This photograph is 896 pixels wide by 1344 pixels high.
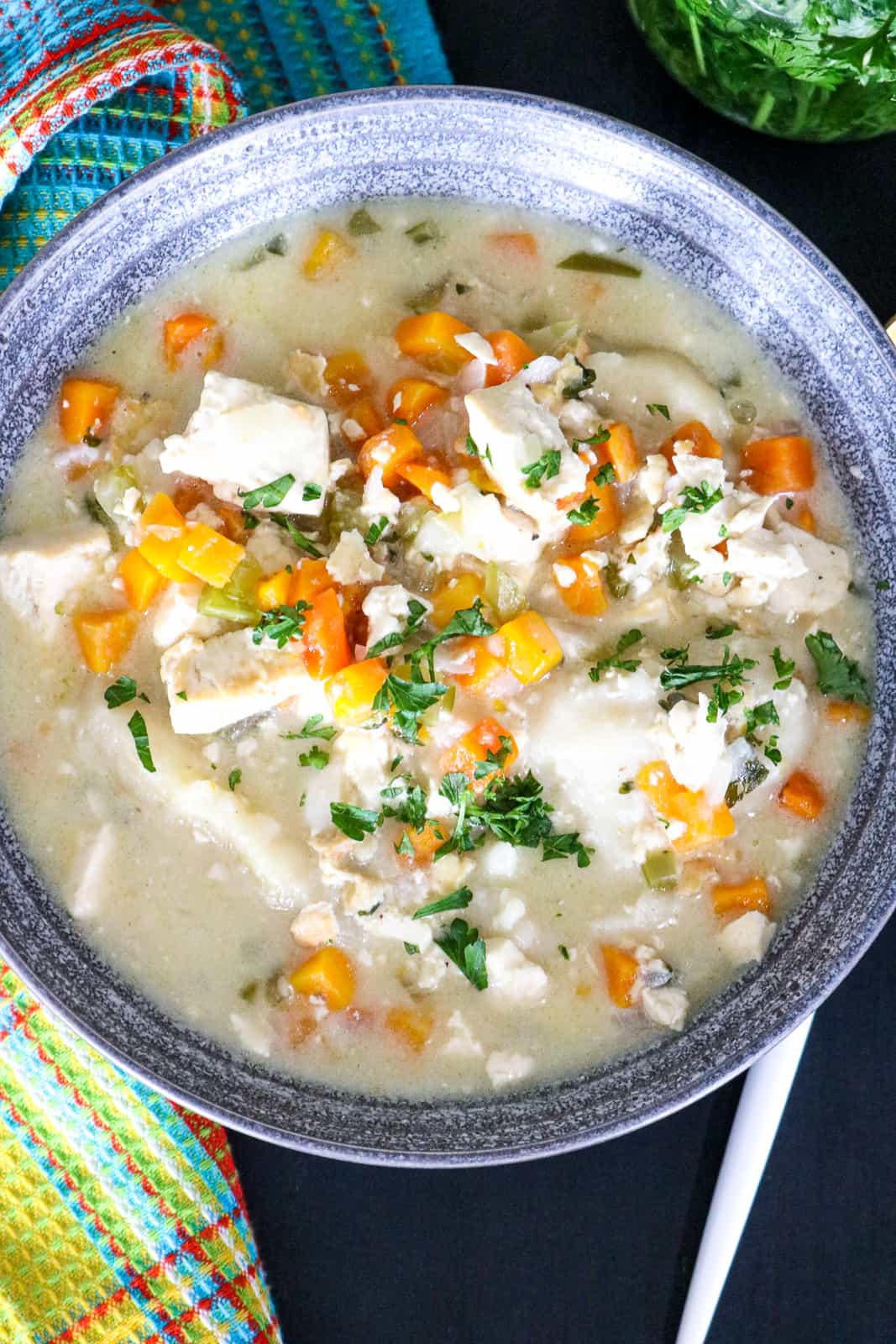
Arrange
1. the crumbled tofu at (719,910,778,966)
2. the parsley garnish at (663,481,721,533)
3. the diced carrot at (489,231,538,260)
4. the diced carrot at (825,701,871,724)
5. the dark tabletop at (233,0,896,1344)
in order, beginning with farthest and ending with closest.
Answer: the dark tabletop at (233,0,896,1344)
the diced carrot at (489,231,538,260)
the diced carrot at (825,701,871,724)
the crumbled tofu at (719,910,778,966)
the parsley garnish at (663,481,721,533)

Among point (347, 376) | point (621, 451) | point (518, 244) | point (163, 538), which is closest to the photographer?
point (163, 538)

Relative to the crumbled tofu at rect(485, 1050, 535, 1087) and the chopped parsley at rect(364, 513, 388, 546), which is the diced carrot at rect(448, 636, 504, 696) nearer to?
the chopped parsley at rect(364, 513, 388, 546)

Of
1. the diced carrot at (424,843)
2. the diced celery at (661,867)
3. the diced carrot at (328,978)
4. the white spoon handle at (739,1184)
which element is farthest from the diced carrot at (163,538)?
the white spoon handle at (739,1184)

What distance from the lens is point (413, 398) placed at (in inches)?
130

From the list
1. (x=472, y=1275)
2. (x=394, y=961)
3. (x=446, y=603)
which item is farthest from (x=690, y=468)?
(x=472, y=1275)

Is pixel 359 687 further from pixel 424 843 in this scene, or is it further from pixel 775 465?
pixel 775 465

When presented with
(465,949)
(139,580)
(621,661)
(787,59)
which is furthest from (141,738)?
(787,59)

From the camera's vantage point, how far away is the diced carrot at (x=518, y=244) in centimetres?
350

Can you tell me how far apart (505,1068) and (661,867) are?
2.04 ft

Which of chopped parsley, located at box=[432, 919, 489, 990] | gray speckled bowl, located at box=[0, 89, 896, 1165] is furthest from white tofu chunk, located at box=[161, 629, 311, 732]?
chopped parsley, located at box=[432, 919, 489, 990]

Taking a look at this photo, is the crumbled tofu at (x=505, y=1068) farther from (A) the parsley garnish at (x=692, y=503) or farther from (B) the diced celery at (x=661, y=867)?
(A) the parsley garnish at (x=692, y=503)

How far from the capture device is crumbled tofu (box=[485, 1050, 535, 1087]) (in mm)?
3246

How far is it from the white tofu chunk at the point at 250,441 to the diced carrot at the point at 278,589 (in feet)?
0.56

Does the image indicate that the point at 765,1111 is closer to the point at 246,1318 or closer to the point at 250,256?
the point at 246,1318
